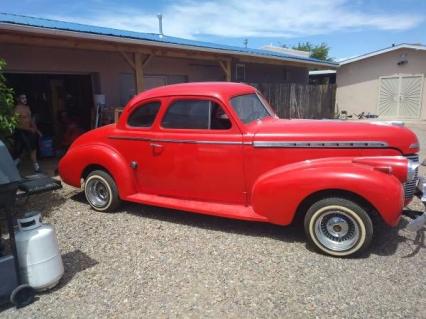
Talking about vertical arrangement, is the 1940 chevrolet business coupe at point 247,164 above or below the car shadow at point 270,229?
above

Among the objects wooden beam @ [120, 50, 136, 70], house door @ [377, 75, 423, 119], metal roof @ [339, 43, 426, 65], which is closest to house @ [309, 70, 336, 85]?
metal roof @ [339, 43, 426, 65]

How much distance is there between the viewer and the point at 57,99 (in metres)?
11.4

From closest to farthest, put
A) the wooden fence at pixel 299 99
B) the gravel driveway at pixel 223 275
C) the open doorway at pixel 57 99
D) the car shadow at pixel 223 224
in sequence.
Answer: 1. the gravel driveway at pixel 223 275
2. the car shadow at pixel 223 224
3. the open doorway at pixel 57 99
4. the wooden fence at pixel 299 99

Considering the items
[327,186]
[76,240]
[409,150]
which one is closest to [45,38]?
[76,240]

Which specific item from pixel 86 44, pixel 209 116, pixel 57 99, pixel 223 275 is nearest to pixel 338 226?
pixel 223 275

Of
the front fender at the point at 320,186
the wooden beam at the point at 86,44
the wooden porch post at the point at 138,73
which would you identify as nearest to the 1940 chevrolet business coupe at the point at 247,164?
the front fender at the point at 320,186

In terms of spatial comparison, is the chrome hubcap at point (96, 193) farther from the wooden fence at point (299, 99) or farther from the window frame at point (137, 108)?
the wooden fence at point (299, 99)

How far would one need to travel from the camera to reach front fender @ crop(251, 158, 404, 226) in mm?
3441

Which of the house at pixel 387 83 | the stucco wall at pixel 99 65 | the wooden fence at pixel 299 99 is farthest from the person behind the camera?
the house at pixel 387 83

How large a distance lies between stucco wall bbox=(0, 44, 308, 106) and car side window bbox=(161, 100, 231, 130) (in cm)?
619

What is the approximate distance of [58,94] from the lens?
11383mm

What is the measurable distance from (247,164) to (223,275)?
1341 millimetres

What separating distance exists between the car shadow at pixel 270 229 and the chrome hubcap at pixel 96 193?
31 centimetres

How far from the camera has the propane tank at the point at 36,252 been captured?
3.15m
